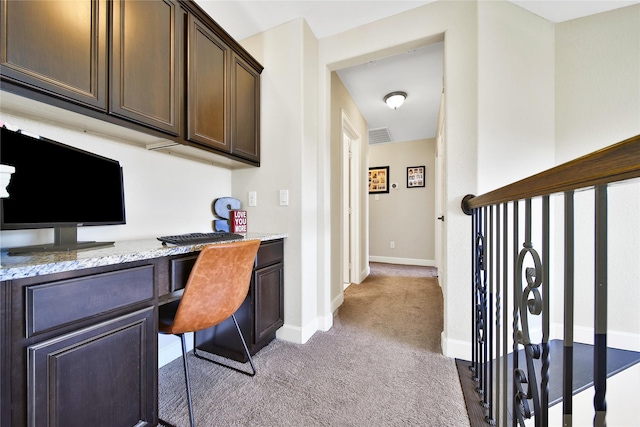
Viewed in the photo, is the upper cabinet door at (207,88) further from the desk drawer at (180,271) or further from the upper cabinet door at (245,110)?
the desk drawer at (180,271)

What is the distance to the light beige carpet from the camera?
4.00 ft

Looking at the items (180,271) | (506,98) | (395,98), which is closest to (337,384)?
(180,271)

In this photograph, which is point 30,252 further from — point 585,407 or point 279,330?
point 585,407

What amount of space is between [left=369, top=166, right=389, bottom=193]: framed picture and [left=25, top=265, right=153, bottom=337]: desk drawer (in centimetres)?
466

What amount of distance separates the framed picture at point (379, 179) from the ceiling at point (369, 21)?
1994 mm

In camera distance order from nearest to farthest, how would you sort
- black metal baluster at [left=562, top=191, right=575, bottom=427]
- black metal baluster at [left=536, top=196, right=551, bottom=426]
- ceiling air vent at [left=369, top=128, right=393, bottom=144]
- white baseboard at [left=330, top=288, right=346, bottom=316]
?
black metal baluster at [left=562, top=191, right=575, bottom=427] < black metal baluster at [left=536, top=196, right=551, bottom=426] < white baseboard at [left=330, top=288, right=346, bottom=316] < ceiling air vent at [left=369, top=128, right=393, bottom=144]

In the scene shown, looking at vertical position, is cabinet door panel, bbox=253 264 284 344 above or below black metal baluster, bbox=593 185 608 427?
below

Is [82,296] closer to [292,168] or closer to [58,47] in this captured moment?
[58,47]

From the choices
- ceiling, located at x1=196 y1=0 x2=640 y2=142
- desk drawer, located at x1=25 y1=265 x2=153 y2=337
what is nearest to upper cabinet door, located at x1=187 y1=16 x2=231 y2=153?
ceiling, located at x1=196 y1=0 x2=640 y2=142

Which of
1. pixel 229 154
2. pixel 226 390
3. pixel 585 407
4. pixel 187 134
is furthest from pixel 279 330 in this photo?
pixel 585 407

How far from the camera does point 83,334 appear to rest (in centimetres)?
87

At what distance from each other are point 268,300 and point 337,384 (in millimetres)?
692

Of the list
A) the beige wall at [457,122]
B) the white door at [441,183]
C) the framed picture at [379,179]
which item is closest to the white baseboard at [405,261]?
the white door at [441,183]

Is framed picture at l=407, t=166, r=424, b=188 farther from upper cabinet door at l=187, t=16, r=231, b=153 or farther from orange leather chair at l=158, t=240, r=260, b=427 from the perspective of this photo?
orange leather chair at l=158, t=240, r=260, b=427
